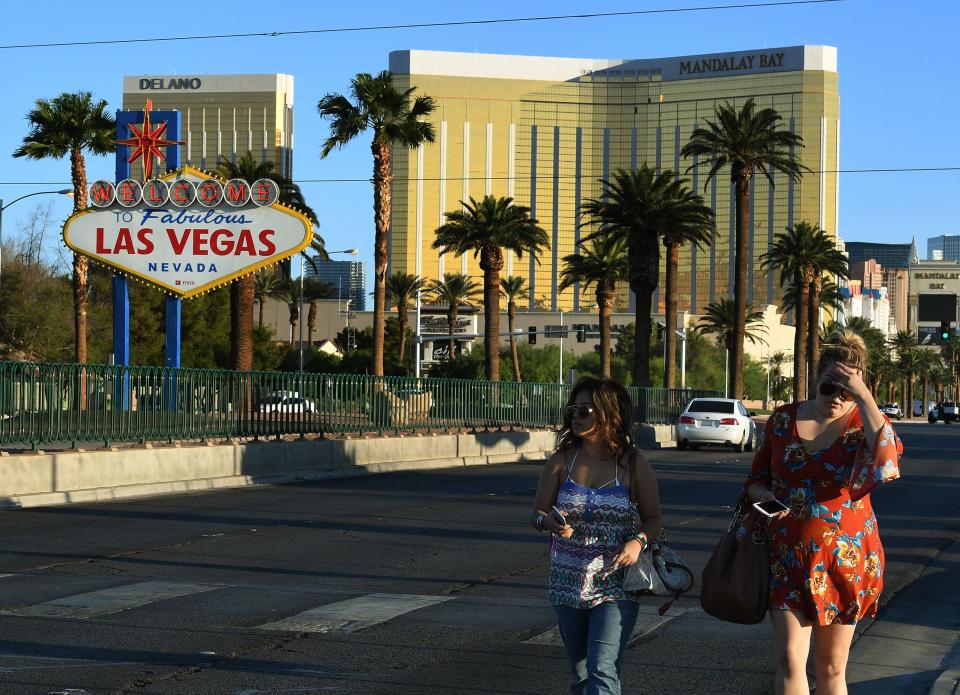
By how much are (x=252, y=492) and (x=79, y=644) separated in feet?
46.9

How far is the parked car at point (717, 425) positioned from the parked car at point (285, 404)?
16.1 metres

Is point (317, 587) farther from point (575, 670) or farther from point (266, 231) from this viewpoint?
point (266, 231)

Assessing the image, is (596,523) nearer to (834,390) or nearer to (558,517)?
(558,517)

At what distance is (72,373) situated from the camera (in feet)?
73.2

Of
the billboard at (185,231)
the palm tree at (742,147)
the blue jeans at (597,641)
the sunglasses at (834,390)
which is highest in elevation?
the palm tree at (742,147)

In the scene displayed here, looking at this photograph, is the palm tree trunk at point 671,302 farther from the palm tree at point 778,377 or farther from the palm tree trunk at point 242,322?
the palm tree at point 778,377

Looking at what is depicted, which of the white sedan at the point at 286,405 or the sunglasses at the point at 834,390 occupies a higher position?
the sunglasses at the point at 834,390

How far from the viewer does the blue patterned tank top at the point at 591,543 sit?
5824mm

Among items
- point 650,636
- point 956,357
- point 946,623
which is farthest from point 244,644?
point 956,357

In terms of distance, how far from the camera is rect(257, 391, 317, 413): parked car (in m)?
27.7

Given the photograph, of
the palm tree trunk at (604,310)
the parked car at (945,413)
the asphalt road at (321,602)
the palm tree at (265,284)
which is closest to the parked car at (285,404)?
the asphalt road at (321,602)

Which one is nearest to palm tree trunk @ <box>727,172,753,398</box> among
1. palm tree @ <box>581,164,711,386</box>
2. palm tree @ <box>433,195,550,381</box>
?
palm tree @ <box>581,164,711,386</box>

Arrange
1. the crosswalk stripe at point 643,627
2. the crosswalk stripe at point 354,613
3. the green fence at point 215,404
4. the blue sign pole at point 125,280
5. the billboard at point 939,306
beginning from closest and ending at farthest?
the crosswalk stripe at point 643,627 → the crosswalk stripe at point 354,613 → the green fence at point 215,404 → the blue sign pole at point 125,280 → the billboard at point 939,306

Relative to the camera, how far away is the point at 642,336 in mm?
57344
